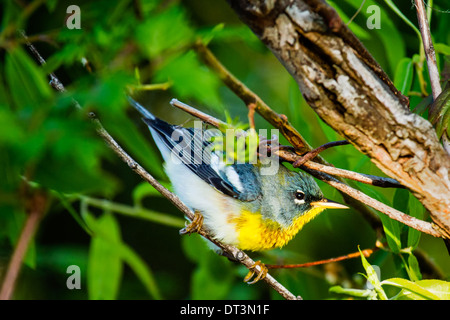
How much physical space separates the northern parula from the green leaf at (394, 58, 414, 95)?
389 millimetres

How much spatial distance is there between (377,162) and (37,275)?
173 cm

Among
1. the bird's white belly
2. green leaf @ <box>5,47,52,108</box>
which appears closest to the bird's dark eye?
the bird's white belly

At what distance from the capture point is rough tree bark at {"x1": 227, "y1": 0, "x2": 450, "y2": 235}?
731 mm

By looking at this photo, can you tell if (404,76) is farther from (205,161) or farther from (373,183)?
(205,161)

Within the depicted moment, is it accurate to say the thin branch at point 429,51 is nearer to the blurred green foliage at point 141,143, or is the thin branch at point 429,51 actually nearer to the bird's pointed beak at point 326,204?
the blurred green foliage at point 141,143

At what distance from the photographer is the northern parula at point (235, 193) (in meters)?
1.45

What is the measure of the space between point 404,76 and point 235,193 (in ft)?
1.95

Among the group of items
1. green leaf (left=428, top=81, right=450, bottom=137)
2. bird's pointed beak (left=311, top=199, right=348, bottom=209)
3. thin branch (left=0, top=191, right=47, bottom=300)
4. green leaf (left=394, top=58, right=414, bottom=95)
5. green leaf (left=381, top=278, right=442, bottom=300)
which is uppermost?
green leaf (left=394, top=58, right=414, bottom=95)

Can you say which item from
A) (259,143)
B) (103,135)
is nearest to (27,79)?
(103,135)

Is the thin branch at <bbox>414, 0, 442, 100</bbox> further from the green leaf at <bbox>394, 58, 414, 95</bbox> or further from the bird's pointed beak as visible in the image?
the bird's pointed beak

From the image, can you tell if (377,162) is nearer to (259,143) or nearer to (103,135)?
(259,143)

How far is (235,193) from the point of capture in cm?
149

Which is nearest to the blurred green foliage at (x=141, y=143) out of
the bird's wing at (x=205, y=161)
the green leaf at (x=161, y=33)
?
the green leaf at (x=161, y=33)
